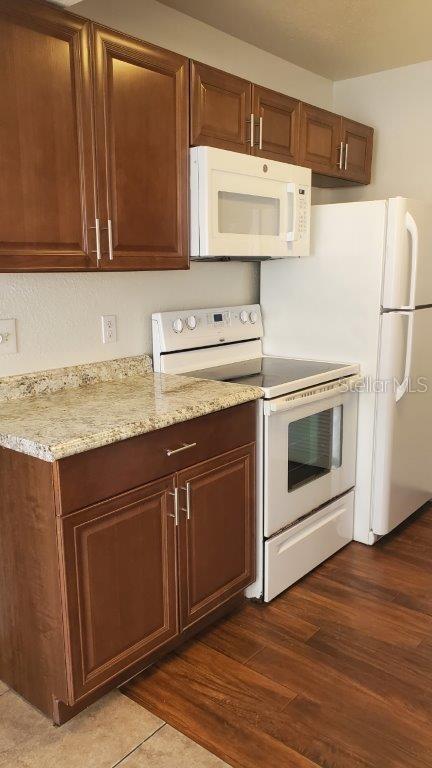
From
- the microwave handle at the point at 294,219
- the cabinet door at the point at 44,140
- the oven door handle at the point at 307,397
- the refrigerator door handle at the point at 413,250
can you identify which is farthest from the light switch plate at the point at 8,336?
the refrigerator door handle at the point at 413,250

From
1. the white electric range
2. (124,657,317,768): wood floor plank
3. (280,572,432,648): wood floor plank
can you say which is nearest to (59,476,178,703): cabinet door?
(124,657,317,768): wood floor plank

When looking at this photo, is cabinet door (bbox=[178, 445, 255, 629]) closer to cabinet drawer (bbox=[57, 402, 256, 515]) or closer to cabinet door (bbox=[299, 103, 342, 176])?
cabinet drawer (bbox=[57, 402, 256, 515])

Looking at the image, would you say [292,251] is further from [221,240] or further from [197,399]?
[197,399]

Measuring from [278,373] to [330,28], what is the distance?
157cm

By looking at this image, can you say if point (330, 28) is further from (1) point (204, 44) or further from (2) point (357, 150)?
(2) point (357, 150)

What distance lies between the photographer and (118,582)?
1718 millimetres

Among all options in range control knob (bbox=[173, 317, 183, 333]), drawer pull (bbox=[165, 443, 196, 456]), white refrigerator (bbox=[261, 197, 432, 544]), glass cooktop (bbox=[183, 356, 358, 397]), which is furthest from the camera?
white refrigerator (bbox=[261, 197, 432, 544])

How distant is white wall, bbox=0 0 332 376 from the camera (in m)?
2.07

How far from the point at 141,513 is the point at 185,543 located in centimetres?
25

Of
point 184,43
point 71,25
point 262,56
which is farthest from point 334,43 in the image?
point 71,25

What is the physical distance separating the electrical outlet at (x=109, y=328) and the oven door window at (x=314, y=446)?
0.80 metres

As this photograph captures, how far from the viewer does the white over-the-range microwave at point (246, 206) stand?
7.13ft

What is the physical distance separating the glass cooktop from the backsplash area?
0.32 meters

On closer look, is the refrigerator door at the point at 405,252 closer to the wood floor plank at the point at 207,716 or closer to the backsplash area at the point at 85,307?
the backsplash area at the point at 85,307
